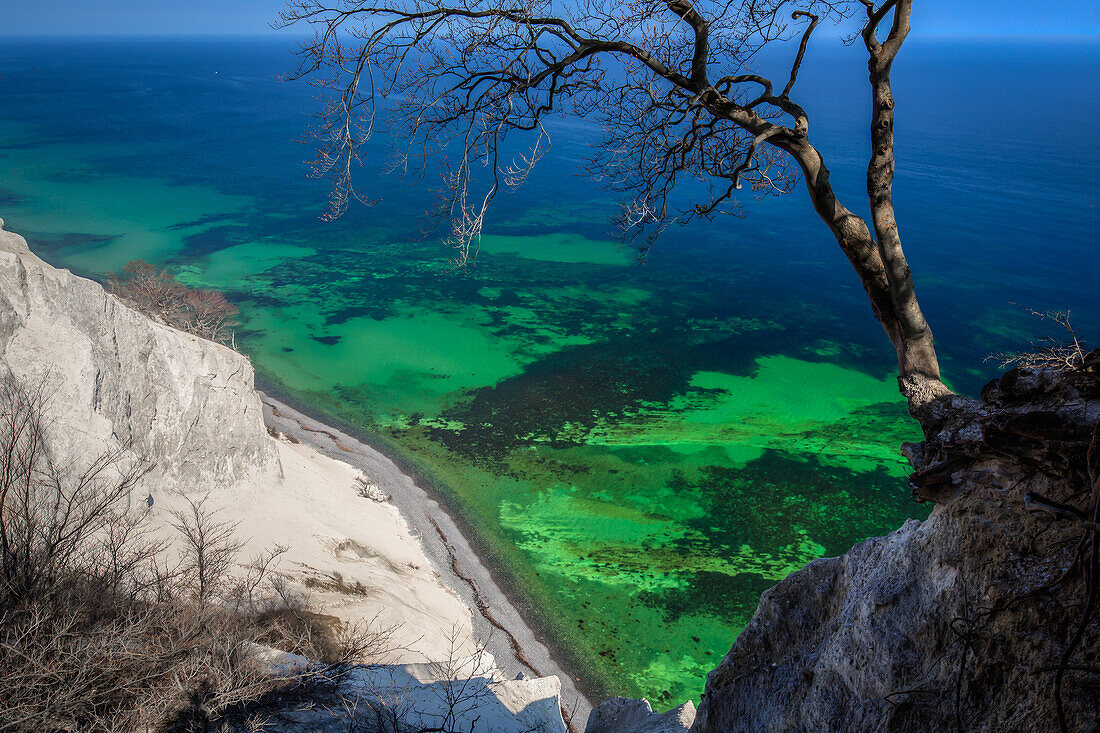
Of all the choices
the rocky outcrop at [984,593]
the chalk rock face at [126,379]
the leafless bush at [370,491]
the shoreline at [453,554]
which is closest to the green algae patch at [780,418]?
the shoreline at [453,554]

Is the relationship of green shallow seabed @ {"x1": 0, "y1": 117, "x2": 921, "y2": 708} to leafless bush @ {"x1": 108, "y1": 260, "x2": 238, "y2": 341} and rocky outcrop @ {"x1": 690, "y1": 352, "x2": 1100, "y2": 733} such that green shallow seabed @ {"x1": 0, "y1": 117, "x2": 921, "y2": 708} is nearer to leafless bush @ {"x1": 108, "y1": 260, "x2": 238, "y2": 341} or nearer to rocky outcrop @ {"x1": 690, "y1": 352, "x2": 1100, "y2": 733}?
leafless bush @ {"x1": 108, "y1": 260, "x2": 238, "y2": 341}

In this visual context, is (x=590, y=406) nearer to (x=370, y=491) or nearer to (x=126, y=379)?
(x=370, y=491)

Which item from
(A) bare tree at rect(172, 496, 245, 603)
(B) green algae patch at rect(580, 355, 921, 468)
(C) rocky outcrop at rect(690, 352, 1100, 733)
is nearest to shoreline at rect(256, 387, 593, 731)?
(A) bare tree at rect(172, 496, 245, 603)

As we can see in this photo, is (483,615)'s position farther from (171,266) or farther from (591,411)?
(171,266)

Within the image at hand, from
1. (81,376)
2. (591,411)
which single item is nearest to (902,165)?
(591,411)

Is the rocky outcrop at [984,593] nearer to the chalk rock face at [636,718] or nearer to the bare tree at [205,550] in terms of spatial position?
the chalk rock face at [636,718]

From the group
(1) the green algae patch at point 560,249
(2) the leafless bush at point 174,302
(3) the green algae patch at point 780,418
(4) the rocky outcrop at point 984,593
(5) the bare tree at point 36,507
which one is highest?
(4) the rocky outcrop at point 984,593
